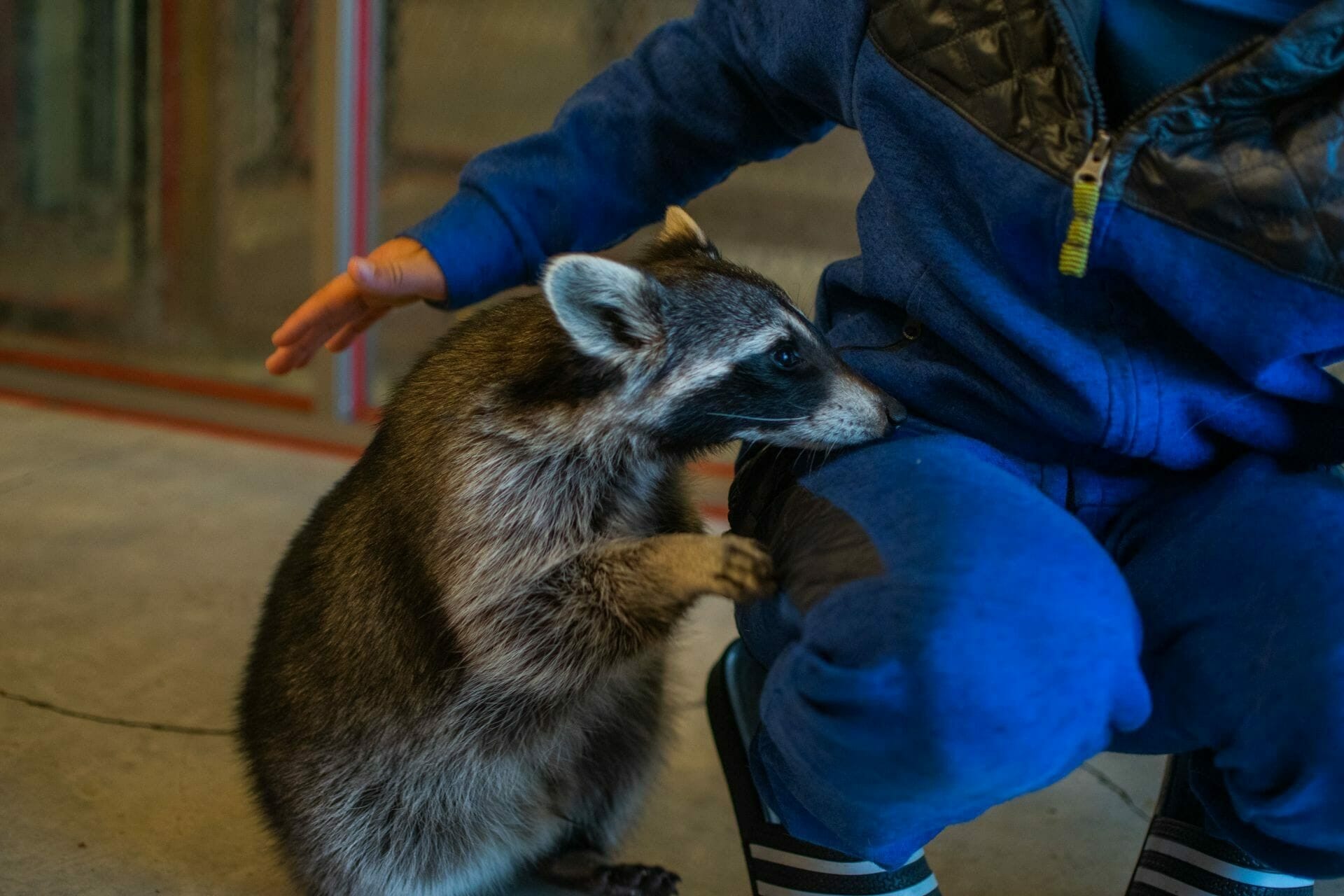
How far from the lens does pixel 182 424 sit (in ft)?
12.1

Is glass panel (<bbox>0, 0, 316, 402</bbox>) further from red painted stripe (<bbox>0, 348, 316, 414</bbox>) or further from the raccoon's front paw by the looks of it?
the raccoon's front paw

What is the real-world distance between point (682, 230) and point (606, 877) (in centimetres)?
94

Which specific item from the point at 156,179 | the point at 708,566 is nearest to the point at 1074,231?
the point at 708,566

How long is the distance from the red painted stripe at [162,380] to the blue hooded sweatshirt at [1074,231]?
2108mm

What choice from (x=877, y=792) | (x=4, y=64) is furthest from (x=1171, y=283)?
(x=4, y=64)

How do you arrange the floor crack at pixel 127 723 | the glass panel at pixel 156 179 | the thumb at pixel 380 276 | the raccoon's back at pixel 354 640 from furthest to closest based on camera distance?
the glass panel at pixel 156 179, the floor crack at pixel 127 723, the thumb at pixel 380 276, the raccoon's back at pixel 354 640

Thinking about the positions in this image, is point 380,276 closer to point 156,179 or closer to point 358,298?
point 358,298

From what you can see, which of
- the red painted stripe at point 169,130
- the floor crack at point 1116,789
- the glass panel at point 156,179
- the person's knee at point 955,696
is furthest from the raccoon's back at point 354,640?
the red painted stripe at point 169,130

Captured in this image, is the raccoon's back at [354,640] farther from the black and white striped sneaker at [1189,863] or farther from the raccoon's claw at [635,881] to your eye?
the black and white striped sneaker at [1189,863]

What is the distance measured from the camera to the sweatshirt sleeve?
1827mm

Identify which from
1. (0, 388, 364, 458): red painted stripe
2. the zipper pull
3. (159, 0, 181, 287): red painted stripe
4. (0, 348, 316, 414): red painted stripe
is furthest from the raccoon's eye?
(159, 0, 181, 287): red painted stripe

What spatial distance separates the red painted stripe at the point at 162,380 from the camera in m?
3.74

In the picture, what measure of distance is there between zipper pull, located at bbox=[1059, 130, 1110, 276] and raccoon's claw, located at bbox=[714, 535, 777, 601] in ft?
1.48

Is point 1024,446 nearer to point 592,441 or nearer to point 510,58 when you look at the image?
point 592,441
